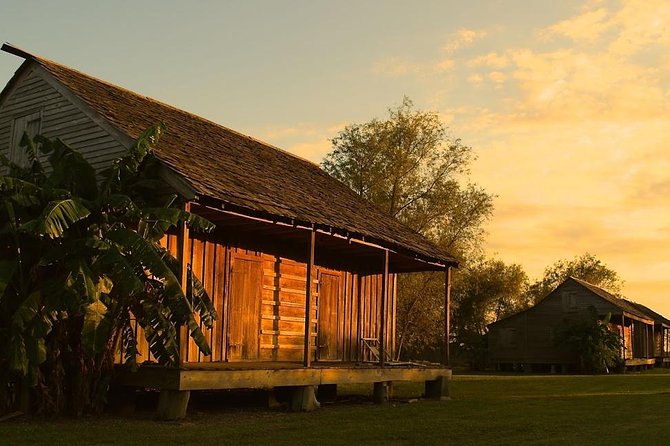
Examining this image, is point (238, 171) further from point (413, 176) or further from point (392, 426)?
point (413, 176)

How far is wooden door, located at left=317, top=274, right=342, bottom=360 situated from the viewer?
21375 millimetres

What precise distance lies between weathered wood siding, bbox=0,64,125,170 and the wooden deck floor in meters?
4.56

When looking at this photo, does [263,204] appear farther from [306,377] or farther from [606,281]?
[606,281]

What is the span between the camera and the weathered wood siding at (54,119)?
54.1 ft

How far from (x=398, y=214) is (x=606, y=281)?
5984cm

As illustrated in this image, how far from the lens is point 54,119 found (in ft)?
57.7

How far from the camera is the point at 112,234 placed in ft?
42.6

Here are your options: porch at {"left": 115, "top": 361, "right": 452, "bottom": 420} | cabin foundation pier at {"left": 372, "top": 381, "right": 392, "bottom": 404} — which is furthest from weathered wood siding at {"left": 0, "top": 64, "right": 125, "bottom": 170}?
cabin foundation pier at {"left": 372, "top": 381, "right": 392, "bottom": 404}

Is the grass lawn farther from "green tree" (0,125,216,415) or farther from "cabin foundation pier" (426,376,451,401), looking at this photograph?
"cabin foundation pier" (426,376,451,401)

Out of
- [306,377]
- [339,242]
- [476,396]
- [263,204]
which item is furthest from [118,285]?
[476,396]

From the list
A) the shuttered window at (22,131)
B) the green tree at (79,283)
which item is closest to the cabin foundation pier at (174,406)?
the green tree at (79,283)

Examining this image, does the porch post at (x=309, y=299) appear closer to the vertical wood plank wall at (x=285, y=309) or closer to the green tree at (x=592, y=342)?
the vertical wood plank wall at (x=285, y=309)

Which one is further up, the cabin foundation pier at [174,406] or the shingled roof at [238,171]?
the shingled roof at [238,171]

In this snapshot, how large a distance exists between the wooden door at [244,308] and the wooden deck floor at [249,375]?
1.81 metres
